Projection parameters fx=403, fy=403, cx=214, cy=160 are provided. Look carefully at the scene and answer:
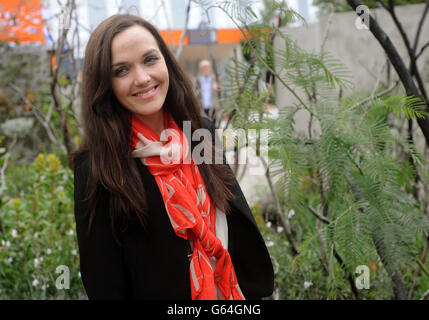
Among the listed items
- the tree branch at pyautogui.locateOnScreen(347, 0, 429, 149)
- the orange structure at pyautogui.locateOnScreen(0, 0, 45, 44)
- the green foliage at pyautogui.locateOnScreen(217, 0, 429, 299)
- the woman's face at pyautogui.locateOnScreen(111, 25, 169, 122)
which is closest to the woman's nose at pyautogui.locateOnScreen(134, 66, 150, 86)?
the woman's face at pyautogui.locateOnScreen(111, 25, 169, 122)

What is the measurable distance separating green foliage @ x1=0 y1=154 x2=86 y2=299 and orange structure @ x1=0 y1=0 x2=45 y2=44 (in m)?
2.99

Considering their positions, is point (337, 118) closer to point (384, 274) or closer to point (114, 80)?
point (114, 80)

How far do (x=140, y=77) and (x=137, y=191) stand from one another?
0.32m

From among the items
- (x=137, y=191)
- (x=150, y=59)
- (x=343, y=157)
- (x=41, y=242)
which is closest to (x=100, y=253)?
(x=137, y=191)

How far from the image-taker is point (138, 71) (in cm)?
111

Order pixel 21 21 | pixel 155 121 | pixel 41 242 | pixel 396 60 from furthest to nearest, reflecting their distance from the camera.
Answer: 1. pixel 21 21
2. pixel 41 242
3. pixel 396 60
4. pixel 155 121

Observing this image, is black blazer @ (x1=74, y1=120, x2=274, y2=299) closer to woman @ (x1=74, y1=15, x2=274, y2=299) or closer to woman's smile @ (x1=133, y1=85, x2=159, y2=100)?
woman @ (x1=74, y1=15, x2=274, y2=299)

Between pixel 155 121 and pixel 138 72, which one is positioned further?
pixel 155 121

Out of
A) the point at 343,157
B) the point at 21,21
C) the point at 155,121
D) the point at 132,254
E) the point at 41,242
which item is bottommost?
the point at 41,242

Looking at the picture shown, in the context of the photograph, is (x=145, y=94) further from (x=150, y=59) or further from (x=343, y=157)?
(x=343, y=157)

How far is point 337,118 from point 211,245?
0.58m

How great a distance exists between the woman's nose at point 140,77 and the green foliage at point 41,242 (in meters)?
1.41
